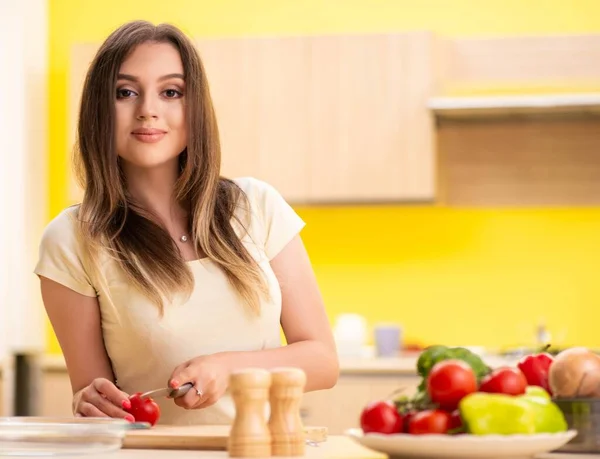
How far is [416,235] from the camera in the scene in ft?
15.9

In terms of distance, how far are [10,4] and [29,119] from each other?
0.53 m

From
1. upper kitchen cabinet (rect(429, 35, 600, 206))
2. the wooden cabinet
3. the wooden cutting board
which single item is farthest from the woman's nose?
upper kitchen cabinet (rect(429, 35, 600, 206))

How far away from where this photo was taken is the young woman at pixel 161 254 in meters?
1.82

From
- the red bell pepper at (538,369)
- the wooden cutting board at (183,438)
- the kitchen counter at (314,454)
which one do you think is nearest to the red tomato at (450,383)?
the kitchen counter at (314,454)

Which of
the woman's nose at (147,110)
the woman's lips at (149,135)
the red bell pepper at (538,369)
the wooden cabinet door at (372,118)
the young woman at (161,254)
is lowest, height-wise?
the red bell pepper at (538,369)

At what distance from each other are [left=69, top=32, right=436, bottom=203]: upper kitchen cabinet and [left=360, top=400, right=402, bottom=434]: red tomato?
341cm

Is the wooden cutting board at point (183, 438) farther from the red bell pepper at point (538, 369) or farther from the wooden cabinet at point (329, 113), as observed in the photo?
the wooden cabinet at point (329, 113)

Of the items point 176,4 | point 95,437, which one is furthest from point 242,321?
point 176,4

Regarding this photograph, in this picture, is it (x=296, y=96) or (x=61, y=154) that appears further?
(x=61, y=154)

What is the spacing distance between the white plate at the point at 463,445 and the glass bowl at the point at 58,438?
384 mm

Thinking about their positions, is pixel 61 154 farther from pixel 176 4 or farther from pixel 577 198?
pixel 577 198

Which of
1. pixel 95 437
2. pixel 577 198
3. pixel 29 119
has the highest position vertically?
pixel 29 119

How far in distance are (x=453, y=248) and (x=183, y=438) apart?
3510mm

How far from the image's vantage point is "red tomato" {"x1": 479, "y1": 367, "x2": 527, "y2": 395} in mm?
1163
